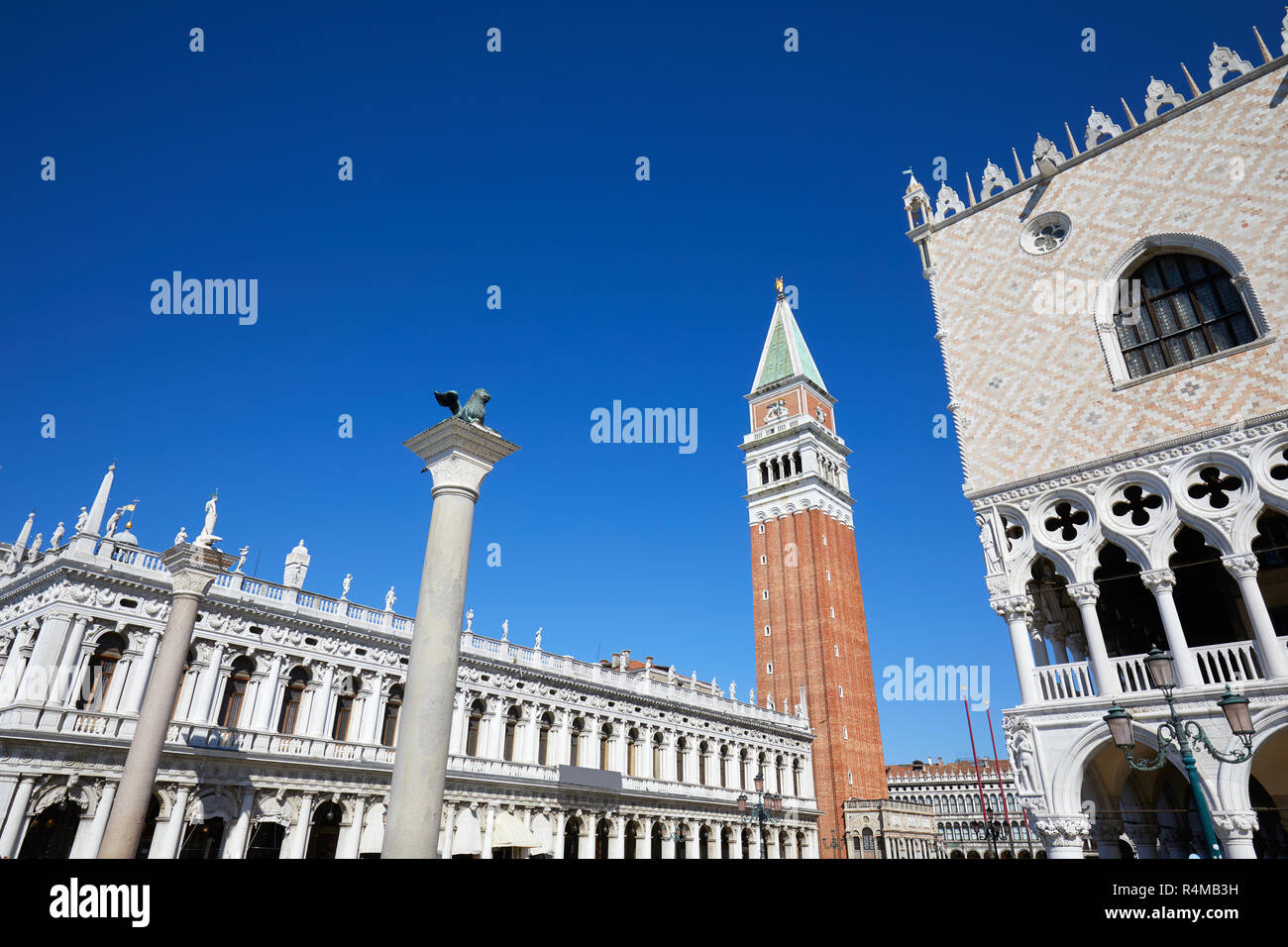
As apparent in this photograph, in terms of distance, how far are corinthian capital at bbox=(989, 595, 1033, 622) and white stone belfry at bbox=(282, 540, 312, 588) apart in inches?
885

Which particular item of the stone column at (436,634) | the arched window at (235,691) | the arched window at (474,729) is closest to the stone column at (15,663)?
the arched window at (235,691)

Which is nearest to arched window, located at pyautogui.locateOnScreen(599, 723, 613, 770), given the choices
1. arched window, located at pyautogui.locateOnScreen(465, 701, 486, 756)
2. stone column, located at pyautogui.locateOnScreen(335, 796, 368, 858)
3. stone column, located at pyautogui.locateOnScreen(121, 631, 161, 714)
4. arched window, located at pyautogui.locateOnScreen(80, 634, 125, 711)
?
arched window, located at pyautogui.locateOnScreen(465, 701, 486, 756)

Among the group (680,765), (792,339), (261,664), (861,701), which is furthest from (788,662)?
(261,664)

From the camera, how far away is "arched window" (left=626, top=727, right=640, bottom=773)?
1414 inches

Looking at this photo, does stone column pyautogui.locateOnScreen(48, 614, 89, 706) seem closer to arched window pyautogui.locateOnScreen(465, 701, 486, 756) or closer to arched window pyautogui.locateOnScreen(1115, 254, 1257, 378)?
arched window pyautogui.locateOnScreen(465, 701, 486, 756)

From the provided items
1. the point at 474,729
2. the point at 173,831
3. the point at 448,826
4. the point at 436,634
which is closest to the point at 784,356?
the point at 474,729

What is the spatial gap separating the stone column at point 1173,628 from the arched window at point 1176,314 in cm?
436

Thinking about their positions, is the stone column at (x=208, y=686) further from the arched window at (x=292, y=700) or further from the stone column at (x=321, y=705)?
the stone column at (x=321, y=705)

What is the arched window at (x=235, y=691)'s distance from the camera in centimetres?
2345

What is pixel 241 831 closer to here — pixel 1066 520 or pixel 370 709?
pixel 370 709

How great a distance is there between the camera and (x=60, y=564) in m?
21.1
